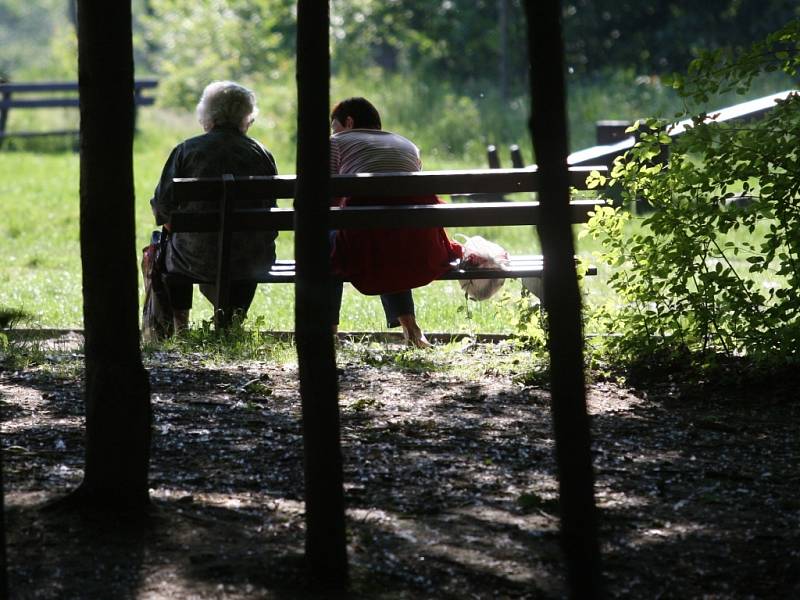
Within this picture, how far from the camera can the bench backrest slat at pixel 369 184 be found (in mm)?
6684

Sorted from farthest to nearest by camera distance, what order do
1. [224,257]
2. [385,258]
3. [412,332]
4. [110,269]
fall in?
[412,332]
[385,258]
[224,257]
[110,269]

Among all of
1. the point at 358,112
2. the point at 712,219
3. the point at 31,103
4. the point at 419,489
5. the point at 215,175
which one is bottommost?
the point at 419,489

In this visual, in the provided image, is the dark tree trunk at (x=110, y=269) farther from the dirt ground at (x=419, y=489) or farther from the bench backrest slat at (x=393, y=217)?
the bench backrest slat at (x=393, y=217)

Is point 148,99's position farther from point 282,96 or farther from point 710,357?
point 710,357

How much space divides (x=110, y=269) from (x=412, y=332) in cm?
370

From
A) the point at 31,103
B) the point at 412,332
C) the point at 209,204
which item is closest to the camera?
the point at 412,332

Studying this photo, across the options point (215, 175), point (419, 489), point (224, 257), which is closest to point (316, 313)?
point (419, 489)

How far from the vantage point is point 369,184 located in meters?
6.69

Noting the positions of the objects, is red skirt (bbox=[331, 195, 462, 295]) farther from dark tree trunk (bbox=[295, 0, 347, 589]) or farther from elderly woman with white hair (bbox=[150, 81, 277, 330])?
dark tree trunk (bbox=[295, 0, 347, 589])

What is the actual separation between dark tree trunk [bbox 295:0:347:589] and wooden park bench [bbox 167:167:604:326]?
3.33 m

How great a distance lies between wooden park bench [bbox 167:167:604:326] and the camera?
264 inches

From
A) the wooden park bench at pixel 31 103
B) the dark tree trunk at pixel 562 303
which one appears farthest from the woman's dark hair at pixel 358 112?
the wooden park bench at pixel 31 103

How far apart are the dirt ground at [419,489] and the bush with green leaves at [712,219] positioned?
30 centimetres

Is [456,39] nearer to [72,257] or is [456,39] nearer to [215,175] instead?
[72,257]
